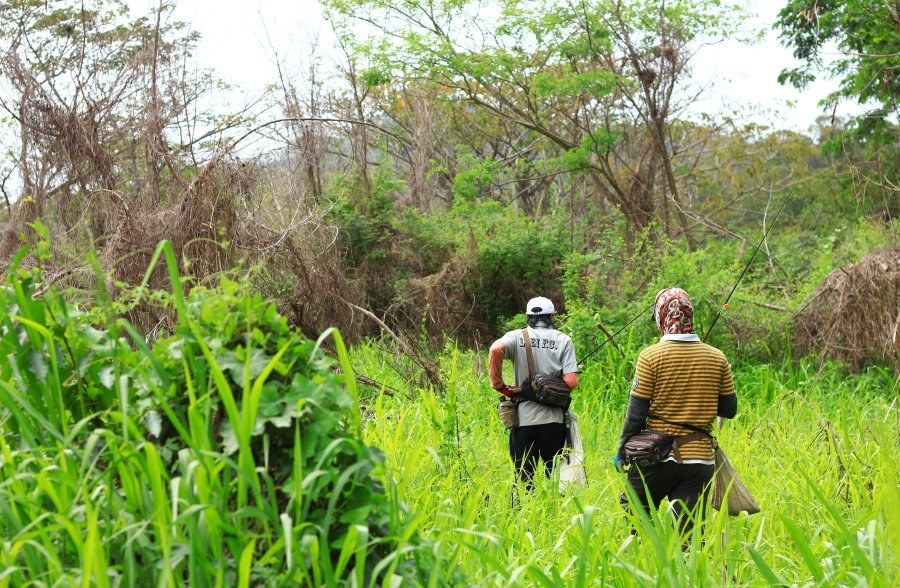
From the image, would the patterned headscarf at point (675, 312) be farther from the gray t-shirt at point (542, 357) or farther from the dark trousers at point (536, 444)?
the dark trousers at point (536, 444)

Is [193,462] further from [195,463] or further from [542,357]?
[542,357]

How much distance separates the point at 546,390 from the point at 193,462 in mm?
4228

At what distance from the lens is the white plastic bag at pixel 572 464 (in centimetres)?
557

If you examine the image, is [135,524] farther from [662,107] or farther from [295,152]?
[662,107]

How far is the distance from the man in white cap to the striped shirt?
4.87ft

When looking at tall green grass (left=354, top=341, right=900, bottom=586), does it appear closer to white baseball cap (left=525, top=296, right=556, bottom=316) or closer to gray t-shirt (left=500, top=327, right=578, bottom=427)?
gray t-shirt (left=500, top=327, right=578, bottom=427)

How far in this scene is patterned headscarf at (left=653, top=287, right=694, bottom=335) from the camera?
4.58m

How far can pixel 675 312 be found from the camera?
4598 millimetres

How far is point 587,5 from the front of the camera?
17.1 meters

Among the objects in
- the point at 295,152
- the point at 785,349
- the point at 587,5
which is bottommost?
the point at 785,349

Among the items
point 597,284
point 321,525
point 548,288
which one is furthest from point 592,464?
point 548,288

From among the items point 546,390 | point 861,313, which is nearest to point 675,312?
point 546,390

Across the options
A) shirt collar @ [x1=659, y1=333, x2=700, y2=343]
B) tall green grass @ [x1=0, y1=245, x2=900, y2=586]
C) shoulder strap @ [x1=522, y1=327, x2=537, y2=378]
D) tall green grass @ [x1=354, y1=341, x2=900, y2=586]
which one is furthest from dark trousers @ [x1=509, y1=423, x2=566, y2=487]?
tall green grass @ [x1=0, y1=245, x2=900, y2=586]

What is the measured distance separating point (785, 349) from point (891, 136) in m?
10.9
